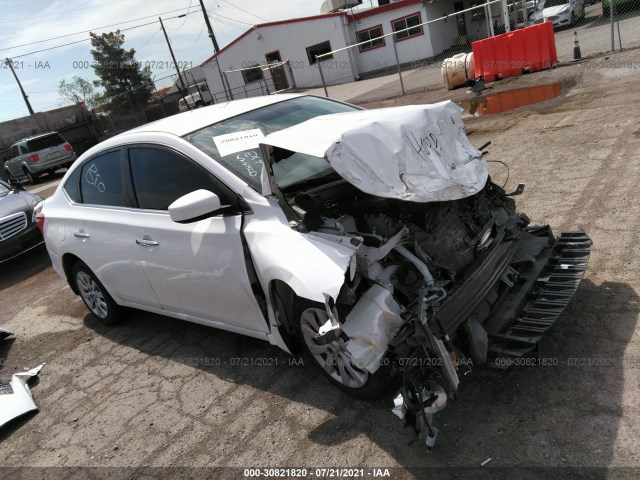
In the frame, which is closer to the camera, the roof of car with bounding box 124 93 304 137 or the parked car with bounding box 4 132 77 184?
the roof of car with bounding box 124 93 304 137

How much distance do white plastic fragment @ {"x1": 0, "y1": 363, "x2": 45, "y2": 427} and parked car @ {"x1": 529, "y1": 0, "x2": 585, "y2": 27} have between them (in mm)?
23705

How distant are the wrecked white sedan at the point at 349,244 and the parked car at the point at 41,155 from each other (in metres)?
19.4

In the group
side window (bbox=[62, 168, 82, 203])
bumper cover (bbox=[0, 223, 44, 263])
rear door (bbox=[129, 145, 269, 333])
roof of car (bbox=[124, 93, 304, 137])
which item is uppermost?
roof of car (bbox=[124, 93, 304, 137])

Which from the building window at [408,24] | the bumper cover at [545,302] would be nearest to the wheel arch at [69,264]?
the bumper cover at [545,302]

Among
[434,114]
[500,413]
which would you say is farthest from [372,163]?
[500,413]

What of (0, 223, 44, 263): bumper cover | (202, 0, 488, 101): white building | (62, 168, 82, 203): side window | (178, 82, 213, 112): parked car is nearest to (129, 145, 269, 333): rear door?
(62, 168, 82, 203): side window

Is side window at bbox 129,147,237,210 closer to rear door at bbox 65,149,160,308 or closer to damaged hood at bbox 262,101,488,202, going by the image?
rear door at bbox 65,149,160,308

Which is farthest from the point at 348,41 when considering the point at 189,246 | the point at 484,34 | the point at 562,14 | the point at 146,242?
the point at 189,246

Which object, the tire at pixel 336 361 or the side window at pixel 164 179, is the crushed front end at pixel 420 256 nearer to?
the tire at pixel 336 361

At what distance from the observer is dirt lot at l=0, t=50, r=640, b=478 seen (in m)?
2.64

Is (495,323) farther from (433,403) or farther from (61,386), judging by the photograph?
(61,386)

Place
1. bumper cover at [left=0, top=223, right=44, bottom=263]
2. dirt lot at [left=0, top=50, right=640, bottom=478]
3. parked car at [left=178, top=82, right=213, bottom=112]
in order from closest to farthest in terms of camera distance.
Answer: dirt lot at [left=0, top=50, right=640, bottom=478], bumper cover at [left=0, top=223, right=44, bottom=263], parked car at [left=178, top=82, right=213, bottom=112]

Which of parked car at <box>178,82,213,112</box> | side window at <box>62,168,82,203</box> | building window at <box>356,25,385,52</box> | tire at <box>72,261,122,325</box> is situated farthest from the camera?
parked car at <box>178,82,213,112</box>

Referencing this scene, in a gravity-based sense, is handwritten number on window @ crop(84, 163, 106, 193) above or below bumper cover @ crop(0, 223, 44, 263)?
above
